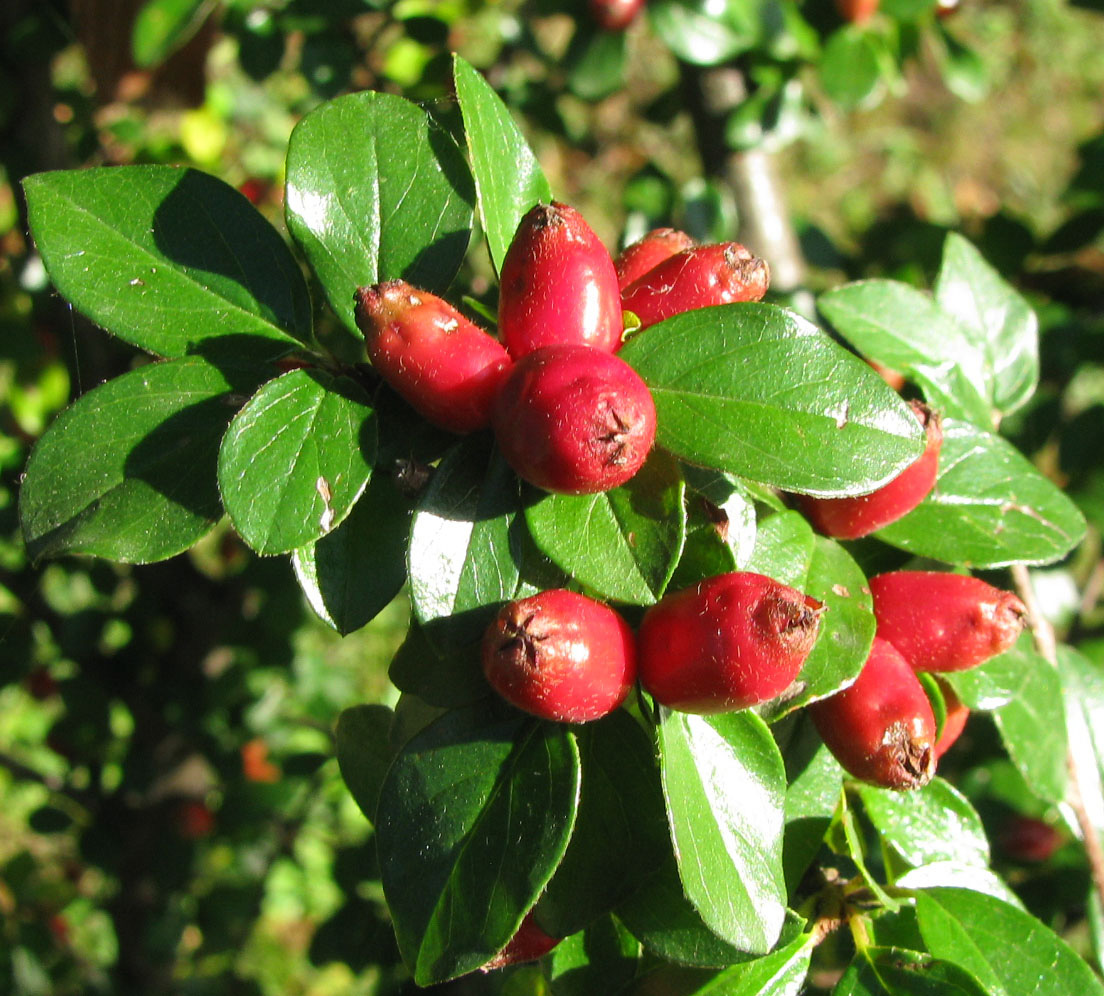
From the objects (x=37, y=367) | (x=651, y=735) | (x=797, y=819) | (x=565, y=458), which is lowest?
(x=37, y=367)

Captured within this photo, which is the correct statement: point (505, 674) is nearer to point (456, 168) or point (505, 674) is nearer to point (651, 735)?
point (651, 735)

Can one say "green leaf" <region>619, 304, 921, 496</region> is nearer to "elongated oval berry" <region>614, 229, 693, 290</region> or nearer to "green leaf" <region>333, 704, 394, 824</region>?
"elongated oval berry" <region>614, 229, 693, 290</region>

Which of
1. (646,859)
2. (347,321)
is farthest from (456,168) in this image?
(646,859)

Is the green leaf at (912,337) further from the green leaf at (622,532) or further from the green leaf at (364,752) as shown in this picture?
the green leaf at (364,752)

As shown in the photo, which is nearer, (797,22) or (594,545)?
(594,545)

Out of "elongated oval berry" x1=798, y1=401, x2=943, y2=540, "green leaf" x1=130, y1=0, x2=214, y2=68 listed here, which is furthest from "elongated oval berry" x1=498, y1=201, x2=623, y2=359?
"green leaf" x1=130, y1=0, x2=214, y2=68

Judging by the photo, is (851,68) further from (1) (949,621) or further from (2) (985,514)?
(1) (949,621)

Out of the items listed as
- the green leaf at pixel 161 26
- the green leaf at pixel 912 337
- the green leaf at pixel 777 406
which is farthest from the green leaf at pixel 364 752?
the green leaf at pixel 161 26
